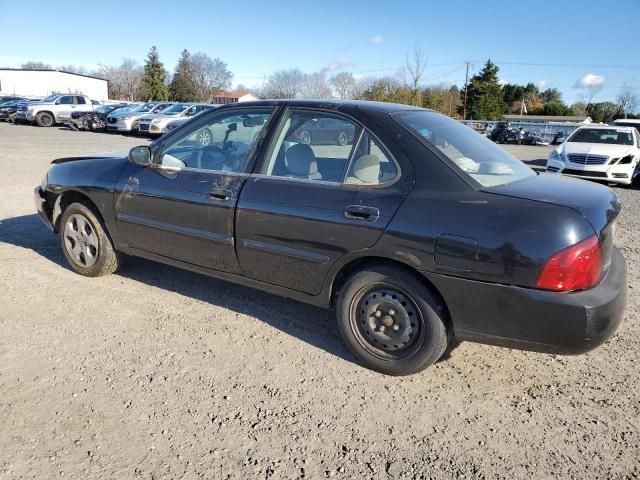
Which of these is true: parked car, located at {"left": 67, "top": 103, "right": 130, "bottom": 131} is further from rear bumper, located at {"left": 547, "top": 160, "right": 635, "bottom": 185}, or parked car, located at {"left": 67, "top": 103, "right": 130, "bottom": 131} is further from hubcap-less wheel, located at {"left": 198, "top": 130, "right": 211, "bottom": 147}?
hubcap-less wheel, located at {"left": 198, "top": 130, "right": 211, "bottom": 147}

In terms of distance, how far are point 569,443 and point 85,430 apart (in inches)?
98.3

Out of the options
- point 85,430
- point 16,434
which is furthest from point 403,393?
point 16,434

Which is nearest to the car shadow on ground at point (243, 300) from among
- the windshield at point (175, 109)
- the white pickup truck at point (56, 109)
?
the windshield at point (175, 109)

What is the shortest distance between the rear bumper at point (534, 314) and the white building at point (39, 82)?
265 ft

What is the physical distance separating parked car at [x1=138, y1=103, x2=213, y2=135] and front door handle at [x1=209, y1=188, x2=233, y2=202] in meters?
18.8

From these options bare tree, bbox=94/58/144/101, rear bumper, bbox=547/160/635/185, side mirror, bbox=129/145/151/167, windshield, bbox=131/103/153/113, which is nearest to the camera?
side mirror, bbox=129/145/151/167

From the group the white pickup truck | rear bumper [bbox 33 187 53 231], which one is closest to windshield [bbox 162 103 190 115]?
the white pickup truck

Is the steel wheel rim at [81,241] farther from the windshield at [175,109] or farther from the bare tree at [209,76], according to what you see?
the bare tree at [209,76]

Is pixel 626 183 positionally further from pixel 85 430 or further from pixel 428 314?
pixel 85 430

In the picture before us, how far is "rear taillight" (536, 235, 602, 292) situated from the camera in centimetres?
254

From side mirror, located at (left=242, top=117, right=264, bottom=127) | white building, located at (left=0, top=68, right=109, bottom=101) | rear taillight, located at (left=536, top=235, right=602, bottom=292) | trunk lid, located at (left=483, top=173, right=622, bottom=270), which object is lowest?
rear taillight, located at (left=536, top=235, right=602, bottom=292)

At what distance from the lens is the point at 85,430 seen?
2568 mm

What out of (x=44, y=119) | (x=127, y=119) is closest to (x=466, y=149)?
(x=127, y=119)

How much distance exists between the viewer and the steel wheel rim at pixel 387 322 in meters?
3.04
